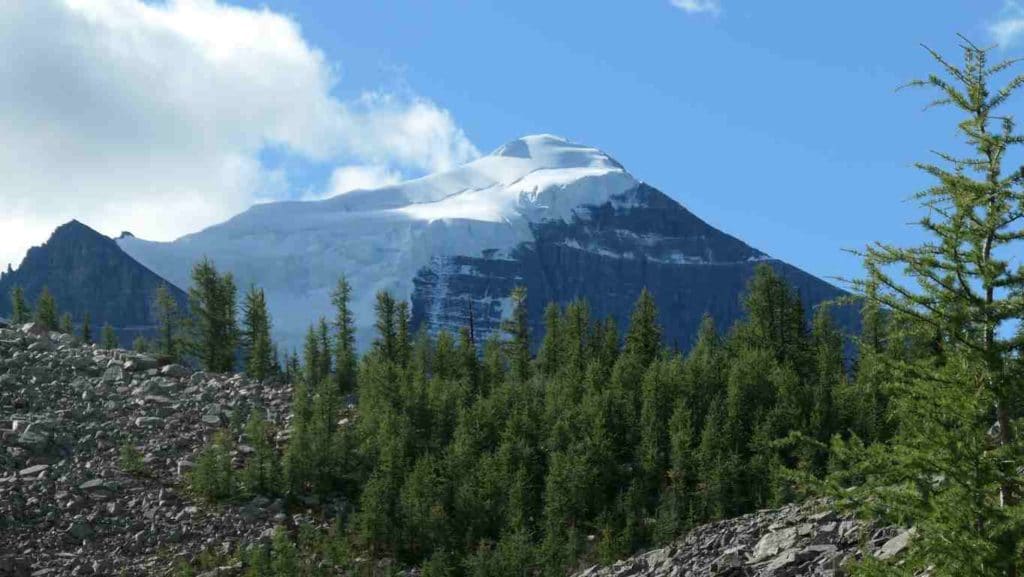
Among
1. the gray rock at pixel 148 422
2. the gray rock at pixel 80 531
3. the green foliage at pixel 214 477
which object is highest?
the gray rock at pixel 148 422

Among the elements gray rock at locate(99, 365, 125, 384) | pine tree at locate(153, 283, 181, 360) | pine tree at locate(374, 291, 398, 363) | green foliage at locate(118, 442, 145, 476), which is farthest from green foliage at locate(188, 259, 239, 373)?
green foliage at locate(118, 442, 145, 476)

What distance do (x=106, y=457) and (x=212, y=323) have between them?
111 ft

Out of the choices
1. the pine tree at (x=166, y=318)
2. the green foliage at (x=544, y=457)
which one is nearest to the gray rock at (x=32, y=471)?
the green foliage at (x=544, y=457)

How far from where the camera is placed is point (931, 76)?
20.4 m

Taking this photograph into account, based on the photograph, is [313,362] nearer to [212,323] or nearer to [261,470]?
[212,323]

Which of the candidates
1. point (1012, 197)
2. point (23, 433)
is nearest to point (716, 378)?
point (23, 433)

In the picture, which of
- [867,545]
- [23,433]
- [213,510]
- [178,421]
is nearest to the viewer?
[867,545]

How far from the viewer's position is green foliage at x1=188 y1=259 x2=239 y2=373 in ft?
310

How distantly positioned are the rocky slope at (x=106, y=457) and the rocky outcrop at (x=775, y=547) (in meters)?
21.9

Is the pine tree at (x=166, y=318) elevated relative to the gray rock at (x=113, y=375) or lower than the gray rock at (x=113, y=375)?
elevated

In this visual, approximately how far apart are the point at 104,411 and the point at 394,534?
2103 centimetres

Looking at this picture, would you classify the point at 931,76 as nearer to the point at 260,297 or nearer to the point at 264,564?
the point at 264,564

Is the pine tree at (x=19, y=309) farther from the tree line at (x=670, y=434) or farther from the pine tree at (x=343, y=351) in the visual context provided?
the tree line at (x=670, y=434)

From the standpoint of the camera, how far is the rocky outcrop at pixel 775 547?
30.7 m
